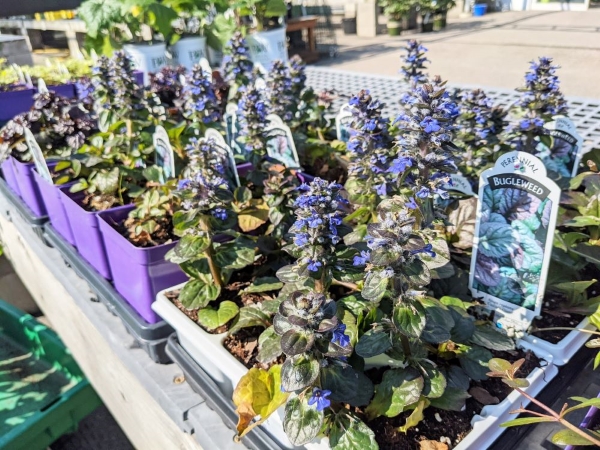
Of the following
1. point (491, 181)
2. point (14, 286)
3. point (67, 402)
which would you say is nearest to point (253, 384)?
point (491, 181)

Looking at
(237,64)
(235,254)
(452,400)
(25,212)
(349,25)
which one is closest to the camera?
(452,400)

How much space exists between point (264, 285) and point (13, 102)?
8.68 feet

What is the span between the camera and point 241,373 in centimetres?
117

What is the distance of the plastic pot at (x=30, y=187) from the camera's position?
2.28m

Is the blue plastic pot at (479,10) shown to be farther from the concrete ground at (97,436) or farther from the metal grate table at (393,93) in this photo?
the concrete ground at (97,436)

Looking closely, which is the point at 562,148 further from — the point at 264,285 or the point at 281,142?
the point at 264,285

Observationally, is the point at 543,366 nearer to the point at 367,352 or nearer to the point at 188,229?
the point at 367,352

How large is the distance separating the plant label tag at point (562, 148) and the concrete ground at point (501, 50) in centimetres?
205

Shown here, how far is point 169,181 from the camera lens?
174cm

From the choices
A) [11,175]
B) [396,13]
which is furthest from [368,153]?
[396,13]

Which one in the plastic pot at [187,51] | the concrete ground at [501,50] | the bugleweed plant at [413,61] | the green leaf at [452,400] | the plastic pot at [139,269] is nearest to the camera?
the green leaf at [452,400]

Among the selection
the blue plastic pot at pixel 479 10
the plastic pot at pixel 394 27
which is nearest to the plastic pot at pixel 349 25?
the plastic pot at pixel 394 27

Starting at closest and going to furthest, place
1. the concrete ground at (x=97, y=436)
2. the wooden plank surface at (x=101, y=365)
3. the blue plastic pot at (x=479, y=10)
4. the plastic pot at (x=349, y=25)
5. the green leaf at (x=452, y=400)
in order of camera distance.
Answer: the green leaf at (x=452, y=400)
the wooden plank surface at (x=101, y=365)
the concrete ground at (x=97, y=436)
the plastic pot at (x=349, y=25)
the blue plastic pot at (x=479, y=10)

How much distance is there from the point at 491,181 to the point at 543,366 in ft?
1.47
